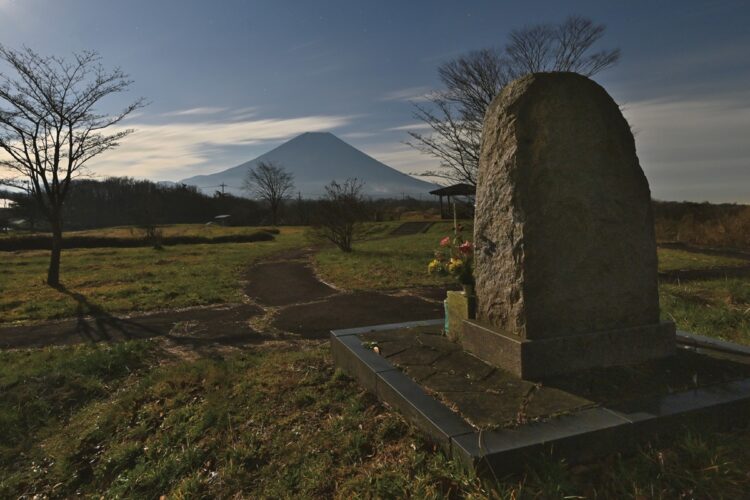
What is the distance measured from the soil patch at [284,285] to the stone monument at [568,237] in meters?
7.09

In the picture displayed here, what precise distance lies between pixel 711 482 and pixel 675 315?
16.1 ft

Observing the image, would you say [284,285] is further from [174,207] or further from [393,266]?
[174,207]

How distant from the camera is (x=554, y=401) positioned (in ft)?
9.70

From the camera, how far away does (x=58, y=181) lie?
500 inches

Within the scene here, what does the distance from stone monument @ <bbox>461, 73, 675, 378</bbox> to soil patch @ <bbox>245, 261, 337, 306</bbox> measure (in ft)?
23.3

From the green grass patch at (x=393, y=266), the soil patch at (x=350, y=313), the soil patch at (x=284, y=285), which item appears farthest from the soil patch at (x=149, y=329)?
the green grass patch at (x=393, y=266)

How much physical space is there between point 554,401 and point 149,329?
7165 millimetres

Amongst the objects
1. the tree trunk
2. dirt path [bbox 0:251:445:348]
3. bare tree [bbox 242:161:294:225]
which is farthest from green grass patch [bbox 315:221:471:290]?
bare tree [bbox 242:161:294:225]

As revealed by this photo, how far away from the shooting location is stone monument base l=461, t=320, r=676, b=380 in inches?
131

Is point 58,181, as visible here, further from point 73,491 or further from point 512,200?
point 512,200

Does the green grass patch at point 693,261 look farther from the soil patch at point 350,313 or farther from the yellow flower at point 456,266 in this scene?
the yellow flower at point 456,266

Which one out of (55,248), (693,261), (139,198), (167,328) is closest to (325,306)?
(167,328)

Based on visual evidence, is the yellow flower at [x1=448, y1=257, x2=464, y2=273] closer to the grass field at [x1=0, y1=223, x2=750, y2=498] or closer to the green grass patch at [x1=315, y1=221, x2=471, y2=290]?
the grass field at [x1=0, y1=223, x2=750, y2=498]

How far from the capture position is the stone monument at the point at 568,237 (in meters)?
3.38
